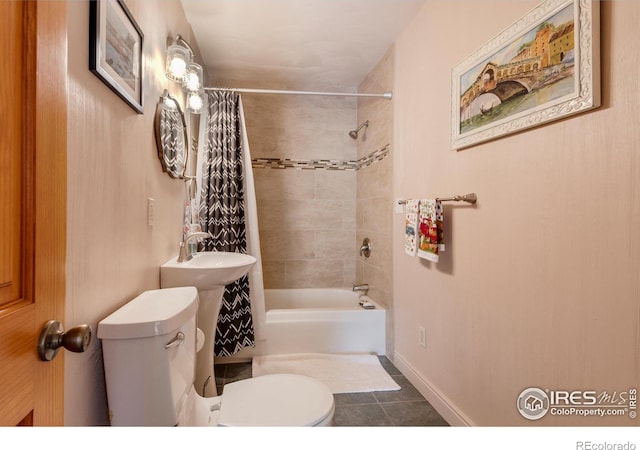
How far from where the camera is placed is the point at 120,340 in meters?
0.91

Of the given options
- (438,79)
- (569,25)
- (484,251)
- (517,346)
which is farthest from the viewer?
(438,79)

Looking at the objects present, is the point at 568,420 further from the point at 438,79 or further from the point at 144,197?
the point at 144,197

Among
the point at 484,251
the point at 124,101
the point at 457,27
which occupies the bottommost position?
the point at 484,251

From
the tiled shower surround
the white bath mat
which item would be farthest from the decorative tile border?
the white bath mat

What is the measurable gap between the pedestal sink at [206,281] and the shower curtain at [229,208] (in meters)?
0.47

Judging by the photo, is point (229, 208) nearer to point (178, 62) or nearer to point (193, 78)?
point (193, 78)

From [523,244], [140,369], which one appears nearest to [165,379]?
[140,369]

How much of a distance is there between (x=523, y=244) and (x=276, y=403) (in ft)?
3.69

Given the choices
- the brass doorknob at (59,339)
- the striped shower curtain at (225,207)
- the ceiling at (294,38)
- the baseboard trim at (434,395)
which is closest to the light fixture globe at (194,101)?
the striped shower curtain at (225,207)

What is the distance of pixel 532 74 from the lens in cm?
119

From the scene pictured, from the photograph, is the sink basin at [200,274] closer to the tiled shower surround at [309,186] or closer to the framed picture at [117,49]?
the framed picture at [117,49]

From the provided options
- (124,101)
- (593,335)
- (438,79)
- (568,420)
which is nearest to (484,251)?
(593,335)

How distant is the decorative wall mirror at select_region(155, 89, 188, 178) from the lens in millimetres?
1517
